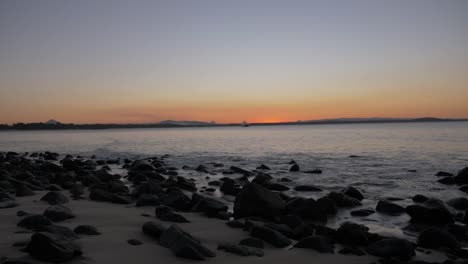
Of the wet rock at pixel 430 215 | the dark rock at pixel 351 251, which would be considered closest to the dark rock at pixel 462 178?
the wet rock at pixel 430 215

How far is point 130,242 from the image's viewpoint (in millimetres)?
6750

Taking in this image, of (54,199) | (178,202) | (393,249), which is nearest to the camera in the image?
(393,249)

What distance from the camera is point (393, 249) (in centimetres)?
683

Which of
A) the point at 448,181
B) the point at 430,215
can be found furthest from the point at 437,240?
the point at 448,181

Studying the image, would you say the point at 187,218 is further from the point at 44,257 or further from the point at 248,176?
the point at 248,176

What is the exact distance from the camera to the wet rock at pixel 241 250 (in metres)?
6.51

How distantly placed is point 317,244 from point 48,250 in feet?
15.3

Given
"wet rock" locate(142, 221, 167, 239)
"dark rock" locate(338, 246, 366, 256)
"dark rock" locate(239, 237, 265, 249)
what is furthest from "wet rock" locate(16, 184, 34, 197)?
"dark rock" locate(338, 246, 366, 256)

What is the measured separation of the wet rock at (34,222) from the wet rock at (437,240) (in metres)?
7.68

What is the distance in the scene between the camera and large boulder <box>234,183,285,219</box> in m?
9.78

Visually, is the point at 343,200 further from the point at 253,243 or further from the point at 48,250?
the point at 48,250

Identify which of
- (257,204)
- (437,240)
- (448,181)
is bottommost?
(448,181)

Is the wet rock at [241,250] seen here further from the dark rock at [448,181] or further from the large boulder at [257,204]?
the dark rock at [448,181]

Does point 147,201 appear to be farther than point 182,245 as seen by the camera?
Yes
